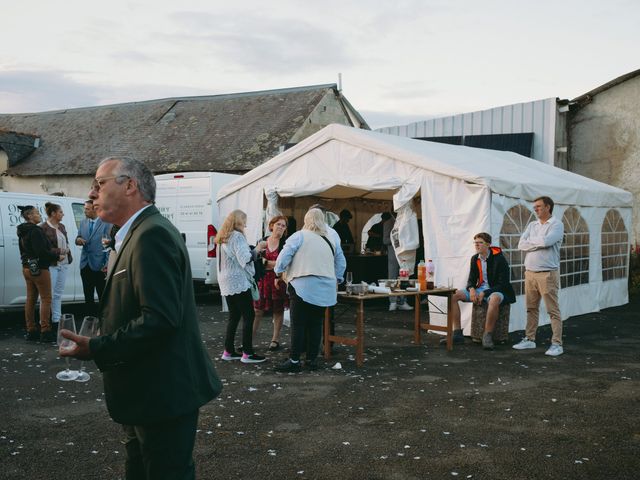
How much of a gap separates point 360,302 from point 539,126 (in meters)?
13.2

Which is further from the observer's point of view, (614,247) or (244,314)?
(614,247)

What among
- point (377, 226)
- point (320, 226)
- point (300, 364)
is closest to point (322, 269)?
point (320, 226)

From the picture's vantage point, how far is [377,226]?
16.8m

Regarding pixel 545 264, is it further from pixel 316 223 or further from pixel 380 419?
pixel 380 419

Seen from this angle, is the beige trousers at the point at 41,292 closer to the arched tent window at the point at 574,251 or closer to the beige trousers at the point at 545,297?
the beige trousers at the point at 545,297

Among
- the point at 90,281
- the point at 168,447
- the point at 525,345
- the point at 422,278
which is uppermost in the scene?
the point at 422,278

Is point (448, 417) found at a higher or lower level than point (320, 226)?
lower

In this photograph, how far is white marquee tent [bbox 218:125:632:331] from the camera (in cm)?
1047

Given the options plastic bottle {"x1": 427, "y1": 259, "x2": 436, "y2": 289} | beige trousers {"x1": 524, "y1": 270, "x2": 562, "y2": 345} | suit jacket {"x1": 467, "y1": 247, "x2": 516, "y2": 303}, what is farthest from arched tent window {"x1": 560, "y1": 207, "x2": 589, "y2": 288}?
plastic bottle {"x1": 427, "y1": 259, "x2": 436, "y2": 289}

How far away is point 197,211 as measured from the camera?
1426 cm

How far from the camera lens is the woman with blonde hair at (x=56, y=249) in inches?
383

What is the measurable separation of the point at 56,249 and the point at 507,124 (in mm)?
14289

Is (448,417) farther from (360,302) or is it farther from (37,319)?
(37,319)

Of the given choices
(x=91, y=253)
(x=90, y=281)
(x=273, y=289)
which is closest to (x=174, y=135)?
(x=90, y=281)
